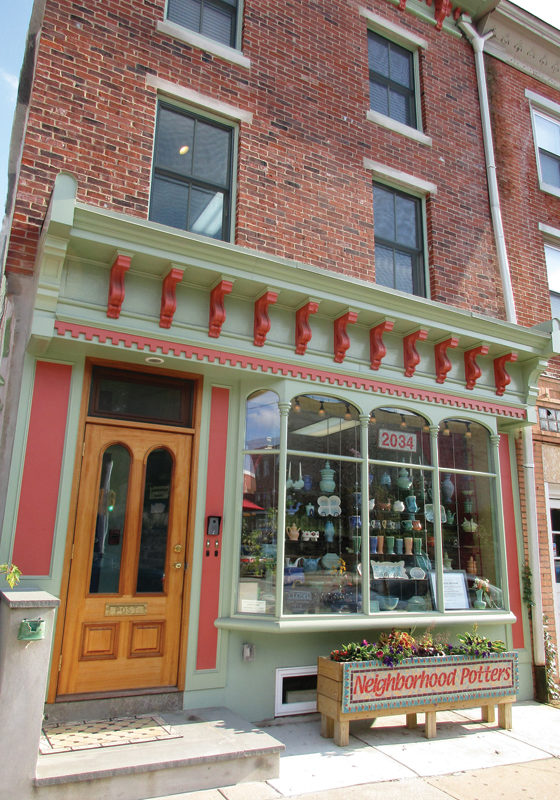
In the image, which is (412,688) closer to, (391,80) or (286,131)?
(286,131)

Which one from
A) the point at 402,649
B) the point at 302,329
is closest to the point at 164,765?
the point at 402,649

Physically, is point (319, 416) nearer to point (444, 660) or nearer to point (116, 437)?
point (116, 437)

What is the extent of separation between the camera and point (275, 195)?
303 inches

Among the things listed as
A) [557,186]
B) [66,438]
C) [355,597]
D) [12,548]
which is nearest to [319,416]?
[355,597]

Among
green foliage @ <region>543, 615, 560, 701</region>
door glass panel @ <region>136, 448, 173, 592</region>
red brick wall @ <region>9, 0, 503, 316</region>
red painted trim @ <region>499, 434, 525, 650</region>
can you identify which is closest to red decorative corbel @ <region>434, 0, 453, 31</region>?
red brick wall @ <region>9, 0, 503, 316</region>

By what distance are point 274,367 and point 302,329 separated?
0.55 meters

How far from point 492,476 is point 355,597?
2.77 m

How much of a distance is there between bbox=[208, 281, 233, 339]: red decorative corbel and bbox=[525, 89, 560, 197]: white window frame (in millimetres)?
Result: 7273

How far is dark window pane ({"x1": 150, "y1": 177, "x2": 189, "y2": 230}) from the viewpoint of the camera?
712 centimetres

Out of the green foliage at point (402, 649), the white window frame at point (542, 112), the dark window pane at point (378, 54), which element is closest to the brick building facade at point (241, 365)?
the dark window pane at point (378, 54)

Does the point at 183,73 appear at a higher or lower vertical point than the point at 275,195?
higher

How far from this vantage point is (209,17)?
813cm

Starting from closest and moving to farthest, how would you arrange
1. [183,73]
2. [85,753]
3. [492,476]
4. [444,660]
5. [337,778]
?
[85,753] → [337,778] → [444,660] → [183,73] → [492,476]

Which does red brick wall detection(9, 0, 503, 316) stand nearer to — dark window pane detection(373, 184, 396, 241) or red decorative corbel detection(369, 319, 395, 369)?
dark window pane detection(373, 184, 396, 241)
